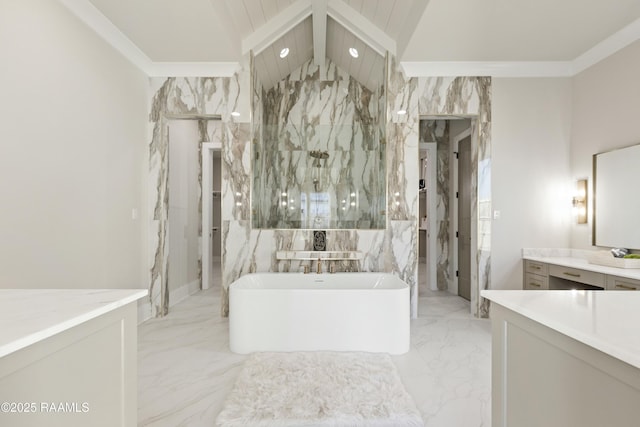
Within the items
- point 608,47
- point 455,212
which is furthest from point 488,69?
point 455,212

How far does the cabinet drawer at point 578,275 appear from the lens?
2.71 meters

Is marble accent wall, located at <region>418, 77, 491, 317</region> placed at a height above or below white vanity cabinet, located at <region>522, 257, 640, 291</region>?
above

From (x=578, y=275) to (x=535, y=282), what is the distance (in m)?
0.59

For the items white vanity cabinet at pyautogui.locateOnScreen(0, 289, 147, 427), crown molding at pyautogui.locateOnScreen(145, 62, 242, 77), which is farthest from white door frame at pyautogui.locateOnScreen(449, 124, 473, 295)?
white vanity cabinet at pyautogui.locateOnScreen(0, 289, 147, 427)

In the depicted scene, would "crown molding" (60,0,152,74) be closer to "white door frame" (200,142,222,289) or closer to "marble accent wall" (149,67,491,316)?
"marble accent wall" (149,67,491,316)

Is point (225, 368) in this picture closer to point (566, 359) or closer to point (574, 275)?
point (566, 359)

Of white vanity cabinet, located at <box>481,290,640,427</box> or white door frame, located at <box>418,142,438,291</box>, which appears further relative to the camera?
white door frame, located at <box>418,142,438,291</box>

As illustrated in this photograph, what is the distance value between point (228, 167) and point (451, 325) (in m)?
2.92

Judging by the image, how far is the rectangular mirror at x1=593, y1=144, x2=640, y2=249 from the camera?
2.95 m

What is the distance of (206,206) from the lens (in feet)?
17.1

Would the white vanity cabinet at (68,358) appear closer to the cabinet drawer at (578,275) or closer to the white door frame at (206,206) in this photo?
the cabinet drawer at (578,275)

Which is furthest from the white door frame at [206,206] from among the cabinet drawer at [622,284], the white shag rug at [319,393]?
the cabinet drawer at [622,284]

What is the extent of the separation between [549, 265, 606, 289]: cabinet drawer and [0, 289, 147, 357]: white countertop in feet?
10.6

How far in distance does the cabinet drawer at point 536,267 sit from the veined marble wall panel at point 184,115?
3.11 m
